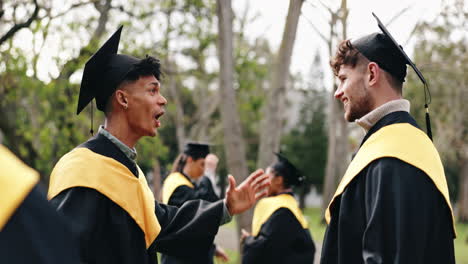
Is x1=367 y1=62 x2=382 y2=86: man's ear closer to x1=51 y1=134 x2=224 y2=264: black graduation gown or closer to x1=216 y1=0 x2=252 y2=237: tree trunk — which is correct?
x1=51 y1=134 x2=224 y2=264: black graduation gown

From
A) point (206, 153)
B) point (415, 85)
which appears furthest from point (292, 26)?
point (415, 85)

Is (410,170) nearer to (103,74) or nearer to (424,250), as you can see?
(424,250)

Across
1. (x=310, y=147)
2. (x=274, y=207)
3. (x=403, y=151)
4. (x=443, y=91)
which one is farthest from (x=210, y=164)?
(x=310, y=147)

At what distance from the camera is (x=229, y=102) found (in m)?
8.08

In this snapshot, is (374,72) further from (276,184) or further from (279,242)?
(276,184)

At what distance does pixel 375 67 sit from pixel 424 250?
922mm

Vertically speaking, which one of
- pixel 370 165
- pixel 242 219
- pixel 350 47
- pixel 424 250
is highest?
pixel 350 47

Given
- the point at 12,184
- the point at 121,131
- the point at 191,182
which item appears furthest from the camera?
the point at 191,182

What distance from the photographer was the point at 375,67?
2.96 m

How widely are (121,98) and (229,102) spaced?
4.71 metres

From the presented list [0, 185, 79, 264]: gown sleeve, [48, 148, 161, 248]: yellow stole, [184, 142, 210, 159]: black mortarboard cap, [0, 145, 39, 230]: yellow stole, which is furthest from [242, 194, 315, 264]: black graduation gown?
[0, 145, 39, 230]: yellow stole

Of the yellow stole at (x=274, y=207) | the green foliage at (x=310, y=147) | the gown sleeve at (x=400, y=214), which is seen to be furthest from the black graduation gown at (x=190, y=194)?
the green foliage at (x=310, y=147)

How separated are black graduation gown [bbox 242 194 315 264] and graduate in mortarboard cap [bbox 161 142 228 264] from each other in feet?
1.68

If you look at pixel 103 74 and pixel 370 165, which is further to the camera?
pixel 103 74
